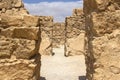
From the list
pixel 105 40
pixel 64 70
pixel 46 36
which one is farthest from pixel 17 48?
pixel 46 36

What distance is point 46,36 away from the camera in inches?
530

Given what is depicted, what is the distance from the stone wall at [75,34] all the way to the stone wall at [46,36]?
90 cm

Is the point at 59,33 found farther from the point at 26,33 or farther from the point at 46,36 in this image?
the point at 26,33

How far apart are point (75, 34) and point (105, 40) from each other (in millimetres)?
7315

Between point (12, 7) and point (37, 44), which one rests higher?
point (12, 7)

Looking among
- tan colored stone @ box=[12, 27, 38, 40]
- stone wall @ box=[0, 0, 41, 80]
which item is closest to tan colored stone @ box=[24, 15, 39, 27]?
stone wall @ box=[0, 0, 41, 80]

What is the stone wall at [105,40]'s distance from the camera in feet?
17.1

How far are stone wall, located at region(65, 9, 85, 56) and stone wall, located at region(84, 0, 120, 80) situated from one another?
6386 millimetres

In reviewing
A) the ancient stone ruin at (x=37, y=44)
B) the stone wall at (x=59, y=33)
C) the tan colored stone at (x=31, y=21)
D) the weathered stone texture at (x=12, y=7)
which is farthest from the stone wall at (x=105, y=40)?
Answer: the stone wall at (x=59, y=33)

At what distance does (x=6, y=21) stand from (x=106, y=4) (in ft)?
6.77

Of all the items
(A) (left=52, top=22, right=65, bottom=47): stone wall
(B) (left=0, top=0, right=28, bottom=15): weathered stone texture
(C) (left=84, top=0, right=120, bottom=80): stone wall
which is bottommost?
(A) (left=52, top=22, right=65, bottom=47): stone wall

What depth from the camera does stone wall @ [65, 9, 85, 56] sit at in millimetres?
12125

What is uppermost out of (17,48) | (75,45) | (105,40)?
(105,40)

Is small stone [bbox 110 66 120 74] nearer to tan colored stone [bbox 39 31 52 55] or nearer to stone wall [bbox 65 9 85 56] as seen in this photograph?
stone wall [bbox 65 9 85 56]
